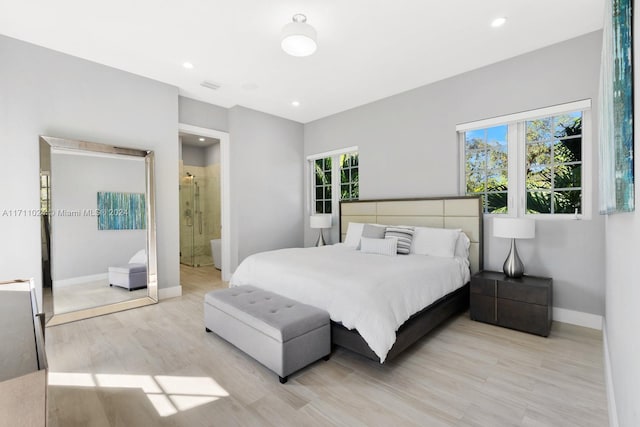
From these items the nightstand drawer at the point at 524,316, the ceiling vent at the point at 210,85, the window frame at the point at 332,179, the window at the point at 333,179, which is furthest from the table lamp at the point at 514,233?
the ceiling vent at the point at 210,85

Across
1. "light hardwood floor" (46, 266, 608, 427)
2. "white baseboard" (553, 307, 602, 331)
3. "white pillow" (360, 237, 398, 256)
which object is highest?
"white pillow" (360, 237, 398, 256)

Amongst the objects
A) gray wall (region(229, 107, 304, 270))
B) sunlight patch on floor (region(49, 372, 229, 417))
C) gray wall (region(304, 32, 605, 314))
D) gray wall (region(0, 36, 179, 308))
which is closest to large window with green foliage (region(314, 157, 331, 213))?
gray wall (region(229, 107, 304, 270))

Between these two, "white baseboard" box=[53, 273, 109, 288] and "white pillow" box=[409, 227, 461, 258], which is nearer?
Answer: "white baseboard" box=[53, 273, 109, 288]

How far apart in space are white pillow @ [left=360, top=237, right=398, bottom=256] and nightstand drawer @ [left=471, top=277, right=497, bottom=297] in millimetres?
852

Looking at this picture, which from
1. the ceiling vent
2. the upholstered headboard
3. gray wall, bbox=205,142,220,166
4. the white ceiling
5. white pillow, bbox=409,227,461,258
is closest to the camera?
the white ceiling

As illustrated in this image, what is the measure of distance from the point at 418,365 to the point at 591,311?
1.99m

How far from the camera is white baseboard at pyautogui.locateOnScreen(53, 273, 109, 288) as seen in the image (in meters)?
3.15

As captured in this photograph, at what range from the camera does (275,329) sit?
79.5 inches

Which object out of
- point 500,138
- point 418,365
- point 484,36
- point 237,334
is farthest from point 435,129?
point 237,334

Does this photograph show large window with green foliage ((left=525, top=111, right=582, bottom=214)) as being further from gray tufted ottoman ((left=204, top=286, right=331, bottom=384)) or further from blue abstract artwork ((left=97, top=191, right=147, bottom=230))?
blue abstract artwork ((left=97, top=191, right=147, bottom=230))

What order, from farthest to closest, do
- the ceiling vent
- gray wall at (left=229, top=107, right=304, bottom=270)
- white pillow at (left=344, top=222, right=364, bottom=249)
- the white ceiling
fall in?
gray wall at (left=229, top=107, right=304, bottom=270) < white pillow at (left=344, top=222, right=364, bottom=249) < the ceiling vent < the white ceiling

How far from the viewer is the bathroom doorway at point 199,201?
21.3 ft

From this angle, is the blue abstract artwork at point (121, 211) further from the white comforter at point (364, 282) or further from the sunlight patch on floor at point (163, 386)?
the sunlight patch on floor at point (163, 386)

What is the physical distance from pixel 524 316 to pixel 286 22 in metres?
3.46
